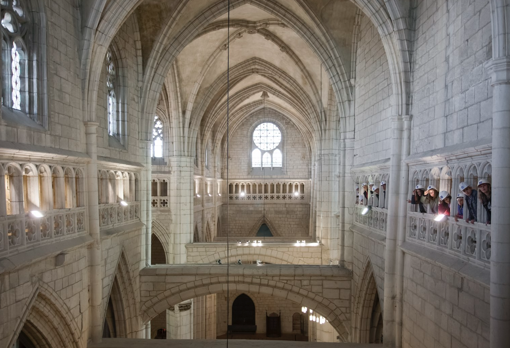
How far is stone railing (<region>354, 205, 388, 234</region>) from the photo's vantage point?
9.38 metres

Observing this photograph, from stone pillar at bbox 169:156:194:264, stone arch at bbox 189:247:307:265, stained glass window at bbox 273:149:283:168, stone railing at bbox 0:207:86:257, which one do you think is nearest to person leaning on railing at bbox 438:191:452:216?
stone railing at bbox 0:207:86:257

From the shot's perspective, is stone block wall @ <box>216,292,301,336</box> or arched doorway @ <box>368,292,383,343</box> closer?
arched doorway @ <box>368,292,383,343</box>

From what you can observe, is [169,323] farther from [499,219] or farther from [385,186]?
[499,219]

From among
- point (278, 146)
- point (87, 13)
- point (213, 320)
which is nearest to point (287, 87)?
point (278, 146)

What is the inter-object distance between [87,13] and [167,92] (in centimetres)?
993

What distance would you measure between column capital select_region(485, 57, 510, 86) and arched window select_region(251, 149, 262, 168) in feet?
88.1

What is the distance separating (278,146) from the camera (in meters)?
31.6

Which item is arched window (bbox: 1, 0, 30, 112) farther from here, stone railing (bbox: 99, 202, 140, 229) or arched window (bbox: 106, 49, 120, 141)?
arched window (bbox: 106, 49, 120, 141)

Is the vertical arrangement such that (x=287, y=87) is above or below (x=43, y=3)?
above

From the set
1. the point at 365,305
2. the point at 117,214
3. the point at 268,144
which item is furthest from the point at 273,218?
the point at 117,214

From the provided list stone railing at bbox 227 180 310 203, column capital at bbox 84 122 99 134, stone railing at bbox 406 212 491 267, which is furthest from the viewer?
stone railing at bbox 227 180 310 203

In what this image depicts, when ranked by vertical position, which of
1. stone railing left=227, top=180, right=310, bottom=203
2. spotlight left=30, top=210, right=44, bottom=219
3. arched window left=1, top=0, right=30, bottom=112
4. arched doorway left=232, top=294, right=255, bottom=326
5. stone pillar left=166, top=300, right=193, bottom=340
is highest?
arched window left=1, top=0, right=30, bottom=112

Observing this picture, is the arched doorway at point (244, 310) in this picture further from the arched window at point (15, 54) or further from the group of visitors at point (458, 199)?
the arched window at point (15, 54)

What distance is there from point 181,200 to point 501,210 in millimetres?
15521
